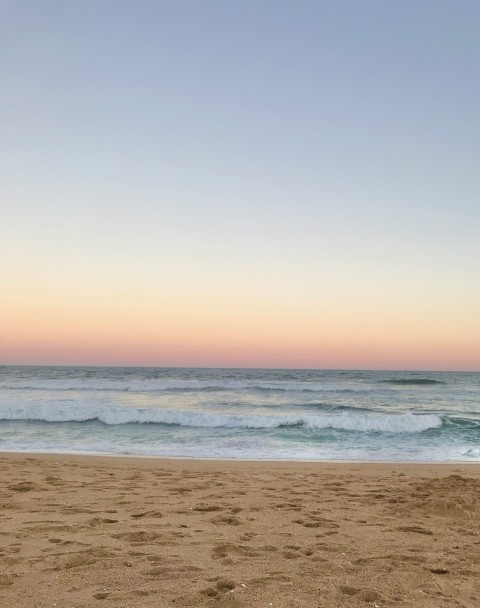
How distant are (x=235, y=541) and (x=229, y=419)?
1689 centimetres

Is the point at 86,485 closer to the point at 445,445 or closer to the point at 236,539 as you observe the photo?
the point at 236,539

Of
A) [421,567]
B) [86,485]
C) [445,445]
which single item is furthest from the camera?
[445,445]

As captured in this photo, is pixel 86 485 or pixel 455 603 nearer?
pixel 455 603

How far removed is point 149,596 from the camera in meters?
3.88

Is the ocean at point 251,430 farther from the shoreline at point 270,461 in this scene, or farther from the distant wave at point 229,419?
the shoreline at point 270,461

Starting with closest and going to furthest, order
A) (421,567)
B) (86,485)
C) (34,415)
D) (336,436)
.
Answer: (421,567), (86,485), (336,436), (34,415)

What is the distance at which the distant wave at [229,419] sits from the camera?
20.8 m

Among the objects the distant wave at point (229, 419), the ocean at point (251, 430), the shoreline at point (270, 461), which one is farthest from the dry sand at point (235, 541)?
the distant wave at point (229, 419)

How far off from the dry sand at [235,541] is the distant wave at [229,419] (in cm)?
1135

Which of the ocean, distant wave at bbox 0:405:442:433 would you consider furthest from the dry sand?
distant wave at bbox 0:405:442:433

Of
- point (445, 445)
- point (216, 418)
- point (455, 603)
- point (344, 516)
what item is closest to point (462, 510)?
point (344, 516)

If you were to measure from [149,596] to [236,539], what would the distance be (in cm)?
174

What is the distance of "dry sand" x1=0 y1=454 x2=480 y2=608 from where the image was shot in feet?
13.1

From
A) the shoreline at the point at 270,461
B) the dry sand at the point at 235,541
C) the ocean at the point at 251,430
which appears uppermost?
the dry sand at the point at 235,541
